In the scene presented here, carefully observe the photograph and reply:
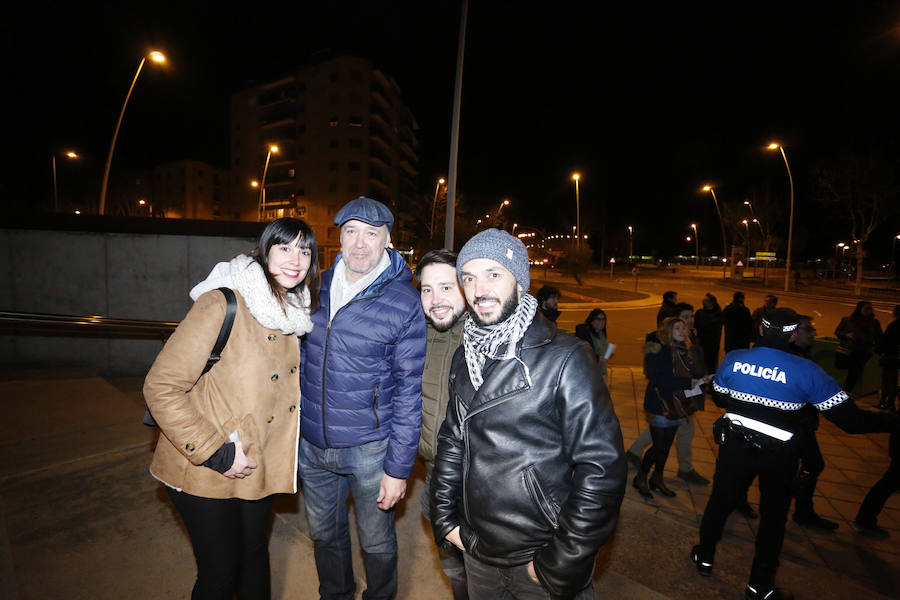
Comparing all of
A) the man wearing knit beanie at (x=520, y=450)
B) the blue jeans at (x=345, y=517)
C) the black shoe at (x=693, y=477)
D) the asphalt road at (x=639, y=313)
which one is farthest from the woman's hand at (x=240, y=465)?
the asphalt road at (x=639, y=313)

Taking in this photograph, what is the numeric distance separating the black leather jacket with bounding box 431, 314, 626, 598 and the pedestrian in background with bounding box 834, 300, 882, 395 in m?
9.00

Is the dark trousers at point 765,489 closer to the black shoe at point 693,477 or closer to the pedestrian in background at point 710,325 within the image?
the black shoe at point 693,477

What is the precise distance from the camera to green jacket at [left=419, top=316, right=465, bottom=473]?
2469mm

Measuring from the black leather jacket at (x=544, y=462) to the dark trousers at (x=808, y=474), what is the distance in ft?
10.6

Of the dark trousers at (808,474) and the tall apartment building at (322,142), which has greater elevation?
the tall apartment building at (322,142)

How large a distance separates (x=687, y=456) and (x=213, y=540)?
4.59m

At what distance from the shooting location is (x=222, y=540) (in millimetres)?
1988

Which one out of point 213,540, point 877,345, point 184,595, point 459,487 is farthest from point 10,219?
point 877,345

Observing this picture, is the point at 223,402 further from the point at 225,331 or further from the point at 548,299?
the point at 548,299

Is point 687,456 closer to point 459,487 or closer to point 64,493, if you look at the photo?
point 459,487

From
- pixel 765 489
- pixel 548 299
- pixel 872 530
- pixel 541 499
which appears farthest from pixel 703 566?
pixel 548 299

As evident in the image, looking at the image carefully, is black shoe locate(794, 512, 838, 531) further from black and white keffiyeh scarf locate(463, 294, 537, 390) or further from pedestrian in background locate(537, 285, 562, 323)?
black and white keffiyeh scarf locate(463, 294, 537, 390)

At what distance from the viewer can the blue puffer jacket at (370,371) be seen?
2.26m

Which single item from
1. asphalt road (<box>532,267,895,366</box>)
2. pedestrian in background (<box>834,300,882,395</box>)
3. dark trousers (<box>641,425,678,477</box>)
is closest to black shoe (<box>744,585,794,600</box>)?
dark trousers (<box>641,425,678,477</box>)
